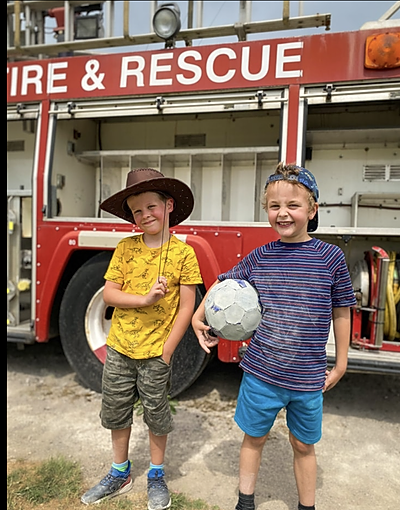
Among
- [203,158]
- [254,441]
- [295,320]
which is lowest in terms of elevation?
[254,441]

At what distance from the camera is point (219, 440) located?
2688 mm

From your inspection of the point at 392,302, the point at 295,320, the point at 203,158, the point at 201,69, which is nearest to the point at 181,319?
the point at 295,320

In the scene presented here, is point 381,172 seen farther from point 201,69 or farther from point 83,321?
point 83,321

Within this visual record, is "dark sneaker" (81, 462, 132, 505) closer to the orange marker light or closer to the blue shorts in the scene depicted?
the blue shorts

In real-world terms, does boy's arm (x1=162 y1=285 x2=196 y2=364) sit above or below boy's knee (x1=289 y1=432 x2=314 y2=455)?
above

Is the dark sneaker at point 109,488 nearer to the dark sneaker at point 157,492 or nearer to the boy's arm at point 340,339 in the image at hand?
the dark sneaker at point 157,492

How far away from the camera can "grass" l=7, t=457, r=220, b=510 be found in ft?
6.57

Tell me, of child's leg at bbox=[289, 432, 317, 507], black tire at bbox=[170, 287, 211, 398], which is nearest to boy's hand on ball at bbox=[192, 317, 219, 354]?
child's leg at bbox=[289, 432, 317, 507]

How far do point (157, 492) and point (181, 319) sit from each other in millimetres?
868

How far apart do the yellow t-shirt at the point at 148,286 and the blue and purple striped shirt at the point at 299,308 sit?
1.38ft

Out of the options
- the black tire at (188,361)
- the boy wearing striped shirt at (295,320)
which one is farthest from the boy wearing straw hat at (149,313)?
the black tire at (188,361)

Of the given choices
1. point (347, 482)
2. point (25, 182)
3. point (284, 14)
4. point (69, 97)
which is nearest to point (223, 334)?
point (347, 482)

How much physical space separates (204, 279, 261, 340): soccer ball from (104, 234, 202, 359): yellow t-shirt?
0.32 metres

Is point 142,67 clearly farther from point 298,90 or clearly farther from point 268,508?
point 268,508
